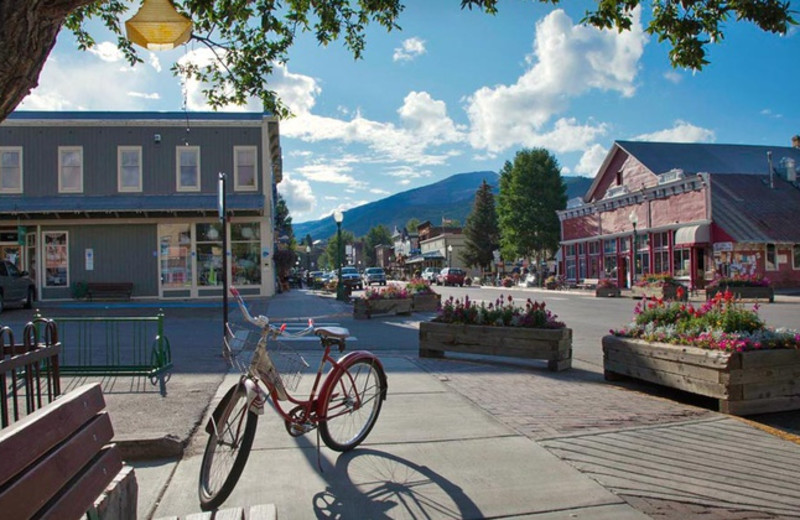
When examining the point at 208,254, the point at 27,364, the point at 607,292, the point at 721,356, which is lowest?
the point at 607,292

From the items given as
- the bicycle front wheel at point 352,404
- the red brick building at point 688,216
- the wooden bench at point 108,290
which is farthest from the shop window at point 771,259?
the bicycle front wheel at point 352,404

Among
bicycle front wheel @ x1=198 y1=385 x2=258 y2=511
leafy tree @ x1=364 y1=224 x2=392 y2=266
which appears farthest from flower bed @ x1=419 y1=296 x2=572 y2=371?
leafy tree @ x1=364 y1=224 x2=392 y2=266

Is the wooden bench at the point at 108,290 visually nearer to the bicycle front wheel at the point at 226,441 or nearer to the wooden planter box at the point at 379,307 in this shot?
the wooden planter box at the point at 379,307

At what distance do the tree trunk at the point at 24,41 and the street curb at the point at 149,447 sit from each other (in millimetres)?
3109

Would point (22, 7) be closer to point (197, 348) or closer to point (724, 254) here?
point (197, 348)

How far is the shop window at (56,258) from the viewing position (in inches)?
1054

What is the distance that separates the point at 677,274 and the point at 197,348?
1292 inches

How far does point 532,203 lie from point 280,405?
56.7 meters

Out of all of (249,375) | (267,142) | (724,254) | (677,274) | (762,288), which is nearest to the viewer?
(249,375)

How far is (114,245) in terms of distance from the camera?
2703 cm

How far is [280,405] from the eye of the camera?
484 cm

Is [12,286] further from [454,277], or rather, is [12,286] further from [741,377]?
[454,277]

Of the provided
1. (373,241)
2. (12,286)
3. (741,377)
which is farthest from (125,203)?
(373,241)

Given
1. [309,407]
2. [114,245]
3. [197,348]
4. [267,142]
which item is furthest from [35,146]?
[309,407]
